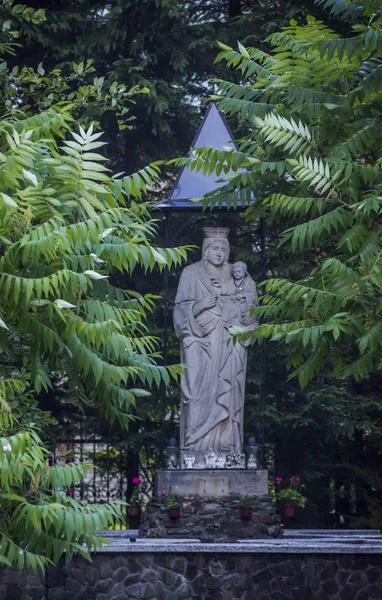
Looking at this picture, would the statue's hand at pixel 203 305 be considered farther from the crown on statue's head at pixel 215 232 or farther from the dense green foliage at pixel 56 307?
the dense green foliage at pixel 56 307

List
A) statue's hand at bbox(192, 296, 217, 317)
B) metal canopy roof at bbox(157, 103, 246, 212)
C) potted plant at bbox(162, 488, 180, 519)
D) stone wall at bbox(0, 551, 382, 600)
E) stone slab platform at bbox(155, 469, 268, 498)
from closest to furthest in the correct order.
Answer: stone wall at bbox(0, 551, 382, 600)
potted plant at bbox(162, 488, 180, 519)
stone slab platform at bbox(155, 469, 268, 498)
statue's hand at bbox(192, 296, 217, 317)
metal canopy roof at bbox(157, 103, 246, 212)

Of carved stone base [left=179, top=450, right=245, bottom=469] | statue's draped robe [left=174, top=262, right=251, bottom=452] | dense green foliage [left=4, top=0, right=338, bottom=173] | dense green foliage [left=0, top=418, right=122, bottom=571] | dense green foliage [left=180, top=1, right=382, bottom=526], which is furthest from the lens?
dense green foliage [left=4, top=0, right=338, bottom=173]

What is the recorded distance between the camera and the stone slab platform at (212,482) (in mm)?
13203

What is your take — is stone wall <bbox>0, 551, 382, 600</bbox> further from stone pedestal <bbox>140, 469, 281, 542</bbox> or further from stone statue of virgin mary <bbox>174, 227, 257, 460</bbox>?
stone statue of virgin mary <bbox>174, 227, 257, 460</bbox>

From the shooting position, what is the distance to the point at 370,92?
29.1 feet

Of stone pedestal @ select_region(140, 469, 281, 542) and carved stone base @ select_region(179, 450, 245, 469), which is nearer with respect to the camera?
stone pedestal @ select_region(140, 469, 281, 542)

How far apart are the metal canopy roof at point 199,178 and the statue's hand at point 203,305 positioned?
1.18 meters

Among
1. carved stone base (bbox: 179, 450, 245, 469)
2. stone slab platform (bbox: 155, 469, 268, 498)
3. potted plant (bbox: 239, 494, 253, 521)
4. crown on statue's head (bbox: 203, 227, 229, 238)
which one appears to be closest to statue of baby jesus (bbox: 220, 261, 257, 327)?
crown on statue's head (bbox: 203, 227, 229, 238)

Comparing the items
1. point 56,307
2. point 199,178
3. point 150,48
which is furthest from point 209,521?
point 150,48

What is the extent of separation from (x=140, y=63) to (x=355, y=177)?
9353 mm

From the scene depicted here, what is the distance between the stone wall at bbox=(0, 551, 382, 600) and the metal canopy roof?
15.6 feet

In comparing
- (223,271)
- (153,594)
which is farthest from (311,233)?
(223,271)

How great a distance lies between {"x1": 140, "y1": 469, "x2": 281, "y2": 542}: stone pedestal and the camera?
12.9m

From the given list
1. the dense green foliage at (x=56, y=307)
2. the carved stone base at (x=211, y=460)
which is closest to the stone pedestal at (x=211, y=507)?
the carved stone base at (x=211, y=460)
